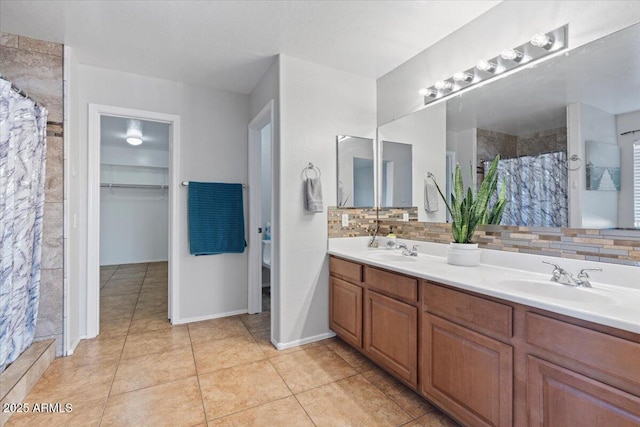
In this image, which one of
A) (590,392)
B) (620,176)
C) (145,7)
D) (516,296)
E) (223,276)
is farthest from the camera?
(223,276)

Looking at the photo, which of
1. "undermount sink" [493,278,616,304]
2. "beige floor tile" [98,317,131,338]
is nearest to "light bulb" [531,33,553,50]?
"undermount sink" [493,278,616,304]

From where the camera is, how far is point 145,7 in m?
1.90

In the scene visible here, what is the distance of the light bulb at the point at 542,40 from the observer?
63.7 inches

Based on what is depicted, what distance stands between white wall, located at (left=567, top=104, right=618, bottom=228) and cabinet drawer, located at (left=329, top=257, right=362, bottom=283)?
1.31 metres

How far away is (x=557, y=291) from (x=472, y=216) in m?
0.65

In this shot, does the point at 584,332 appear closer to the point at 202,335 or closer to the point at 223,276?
the point at 202,335

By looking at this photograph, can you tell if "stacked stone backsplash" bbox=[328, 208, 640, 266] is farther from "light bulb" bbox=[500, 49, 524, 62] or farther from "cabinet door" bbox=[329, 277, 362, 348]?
"light bulb" bbox=[500, 49, 524, 62]

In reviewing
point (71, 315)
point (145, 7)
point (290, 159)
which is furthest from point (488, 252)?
point (71, 315)

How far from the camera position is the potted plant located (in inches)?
75.6

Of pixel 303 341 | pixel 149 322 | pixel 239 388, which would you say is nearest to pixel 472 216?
pixel 303 341

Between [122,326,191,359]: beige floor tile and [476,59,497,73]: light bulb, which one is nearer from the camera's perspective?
[476,59,497,73]: light bulb

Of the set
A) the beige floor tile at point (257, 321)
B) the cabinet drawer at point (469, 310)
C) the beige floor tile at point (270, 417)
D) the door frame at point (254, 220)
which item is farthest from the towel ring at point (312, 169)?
the beige floor tile at point (270, 417)

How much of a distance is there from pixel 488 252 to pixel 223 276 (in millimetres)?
2544

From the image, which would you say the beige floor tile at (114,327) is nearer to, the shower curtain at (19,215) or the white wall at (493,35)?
the shower curtain at (19,215)
